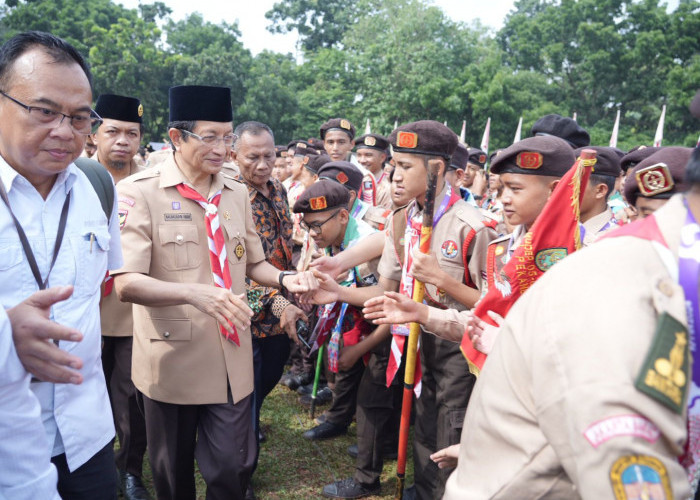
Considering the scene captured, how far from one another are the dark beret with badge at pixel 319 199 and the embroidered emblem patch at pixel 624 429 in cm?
360

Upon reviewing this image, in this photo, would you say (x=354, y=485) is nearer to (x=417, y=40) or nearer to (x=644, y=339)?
(x=644, y=339)

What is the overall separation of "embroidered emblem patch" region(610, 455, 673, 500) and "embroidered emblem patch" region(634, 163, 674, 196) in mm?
2249

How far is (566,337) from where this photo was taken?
1096mm

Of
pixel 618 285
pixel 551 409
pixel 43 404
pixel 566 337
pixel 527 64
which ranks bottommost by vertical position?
pixel 43 404

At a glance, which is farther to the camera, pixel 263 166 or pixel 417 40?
pixel 417 40

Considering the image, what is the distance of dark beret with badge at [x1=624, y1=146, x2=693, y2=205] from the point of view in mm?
2840

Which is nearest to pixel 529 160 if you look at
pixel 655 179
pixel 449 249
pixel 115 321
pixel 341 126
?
pixel 655 179

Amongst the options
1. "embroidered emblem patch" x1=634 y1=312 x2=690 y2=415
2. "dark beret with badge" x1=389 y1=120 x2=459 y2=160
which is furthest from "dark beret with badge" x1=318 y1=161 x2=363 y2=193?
"embroidered emblem patch" x1=634 y1=312 x2=690 y2=415

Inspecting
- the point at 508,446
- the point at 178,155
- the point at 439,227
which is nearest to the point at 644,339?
the point at 508,446

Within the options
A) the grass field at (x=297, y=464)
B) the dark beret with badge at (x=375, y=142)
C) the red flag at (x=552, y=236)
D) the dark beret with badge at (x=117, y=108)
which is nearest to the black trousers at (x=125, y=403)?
the grass field at (x=297, y=464)

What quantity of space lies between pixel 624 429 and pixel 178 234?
2.71m

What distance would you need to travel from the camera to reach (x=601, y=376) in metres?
1.02

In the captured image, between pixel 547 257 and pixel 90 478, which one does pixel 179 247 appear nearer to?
pixel 90 478

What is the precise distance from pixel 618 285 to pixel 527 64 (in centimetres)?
4532
